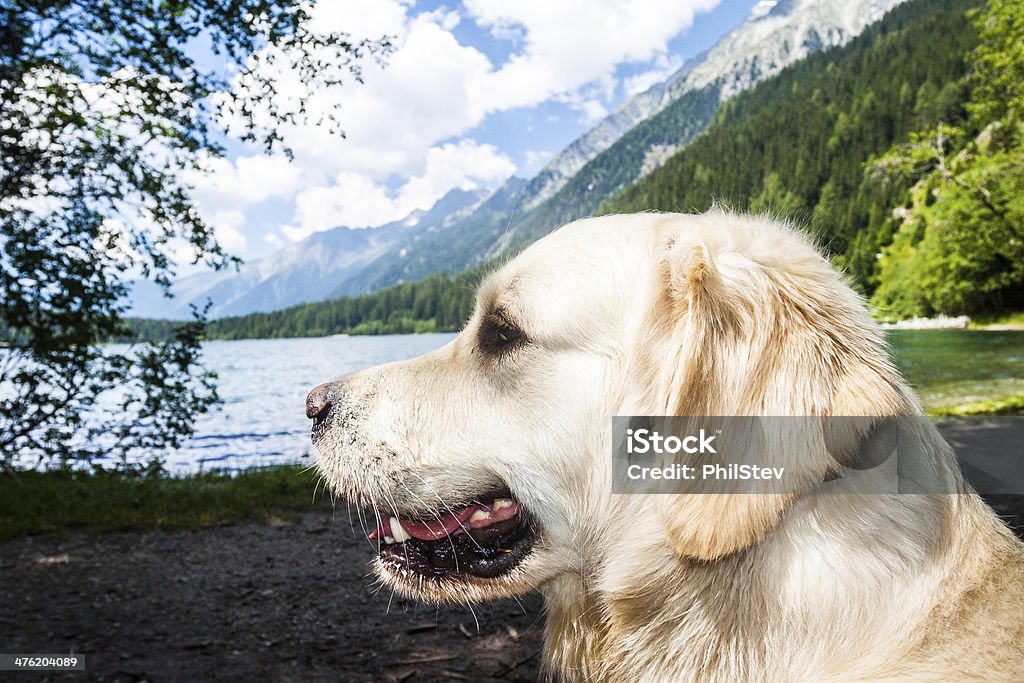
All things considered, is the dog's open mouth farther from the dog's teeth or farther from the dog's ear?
the dog's ear

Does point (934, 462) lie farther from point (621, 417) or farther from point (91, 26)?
point (91, 26)

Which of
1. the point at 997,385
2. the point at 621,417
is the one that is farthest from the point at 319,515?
the point at 997,385

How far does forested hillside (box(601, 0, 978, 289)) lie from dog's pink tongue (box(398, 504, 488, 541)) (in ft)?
248

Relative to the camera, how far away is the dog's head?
5.42 feet

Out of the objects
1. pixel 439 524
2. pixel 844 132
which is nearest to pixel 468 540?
pixel 439 524

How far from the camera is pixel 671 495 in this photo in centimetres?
181

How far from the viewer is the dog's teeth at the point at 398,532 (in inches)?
96.4

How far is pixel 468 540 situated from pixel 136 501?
7.46 m

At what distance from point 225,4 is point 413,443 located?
758 cm

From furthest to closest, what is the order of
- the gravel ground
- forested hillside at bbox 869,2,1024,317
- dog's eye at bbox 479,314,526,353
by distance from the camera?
forested hillside at bbox 869,2,1024,317
the gravel ground
dog's eye at bbox 479,314,526,353

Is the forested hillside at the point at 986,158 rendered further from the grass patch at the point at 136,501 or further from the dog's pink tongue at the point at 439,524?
the dog's pink tongue at the point at 439,524

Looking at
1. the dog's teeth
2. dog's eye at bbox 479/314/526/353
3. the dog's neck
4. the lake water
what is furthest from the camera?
the lake water

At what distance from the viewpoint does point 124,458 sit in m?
9.29

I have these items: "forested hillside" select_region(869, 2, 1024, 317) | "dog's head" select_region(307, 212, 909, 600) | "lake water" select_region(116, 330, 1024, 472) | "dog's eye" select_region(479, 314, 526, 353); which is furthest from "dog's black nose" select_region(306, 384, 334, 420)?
"forested hillside" select_region(869, 2, 1024, 317)
